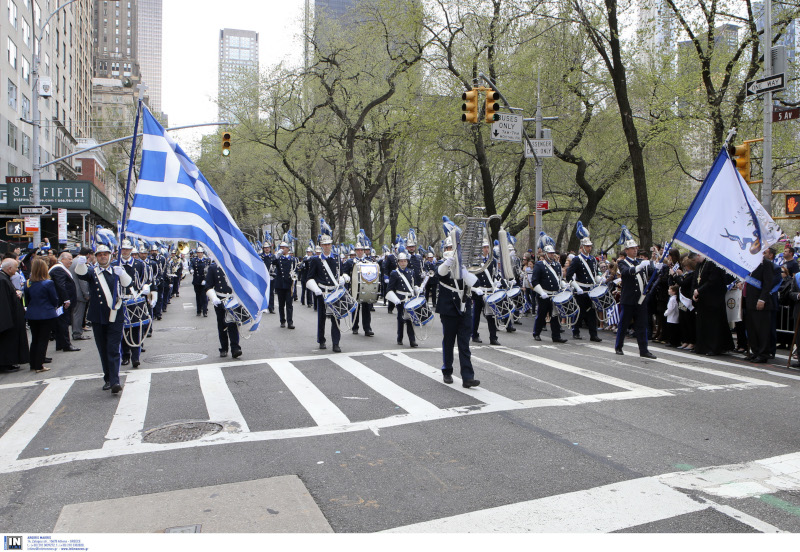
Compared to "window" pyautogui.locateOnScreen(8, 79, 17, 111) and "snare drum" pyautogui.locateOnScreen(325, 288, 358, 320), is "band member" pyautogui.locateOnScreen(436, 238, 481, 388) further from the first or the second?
"window" pyautogui.locateOnScreen(8, 79, 17, 111)

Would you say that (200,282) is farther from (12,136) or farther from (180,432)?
(12,136)

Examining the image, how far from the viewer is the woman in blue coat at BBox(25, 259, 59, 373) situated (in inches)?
421

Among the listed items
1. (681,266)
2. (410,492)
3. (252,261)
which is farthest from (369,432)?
(681,266)

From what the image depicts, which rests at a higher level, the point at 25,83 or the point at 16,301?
the point at 25,83

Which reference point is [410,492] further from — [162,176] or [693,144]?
[693,144]

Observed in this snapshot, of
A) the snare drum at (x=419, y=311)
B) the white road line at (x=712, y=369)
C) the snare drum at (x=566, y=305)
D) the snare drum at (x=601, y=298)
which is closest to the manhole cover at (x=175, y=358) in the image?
the snare drum at (x=419, y=311)

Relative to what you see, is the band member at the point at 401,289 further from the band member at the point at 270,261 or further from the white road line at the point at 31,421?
the band member at the point at 270,261

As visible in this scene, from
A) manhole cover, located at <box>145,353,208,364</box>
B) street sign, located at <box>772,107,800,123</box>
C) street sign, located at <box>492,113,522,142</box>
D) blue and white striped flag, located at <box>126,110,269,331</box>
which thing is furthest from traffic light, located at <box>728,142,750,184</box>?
manhole cover, located at <box>145,353,208,364</box>

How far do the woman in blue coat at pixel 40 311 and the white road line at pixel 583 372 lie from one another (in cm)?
805

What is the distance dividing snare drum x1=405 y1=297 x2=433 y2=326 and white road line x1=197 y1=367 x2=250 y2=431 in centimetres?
376

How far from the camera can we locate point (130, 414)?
24.8 feet

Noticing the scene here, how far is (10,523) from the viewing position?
14.8 ft

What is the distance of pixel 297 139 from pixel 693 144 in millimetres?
20962

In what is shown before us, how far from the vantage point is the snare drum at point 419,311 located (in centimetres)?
1231
